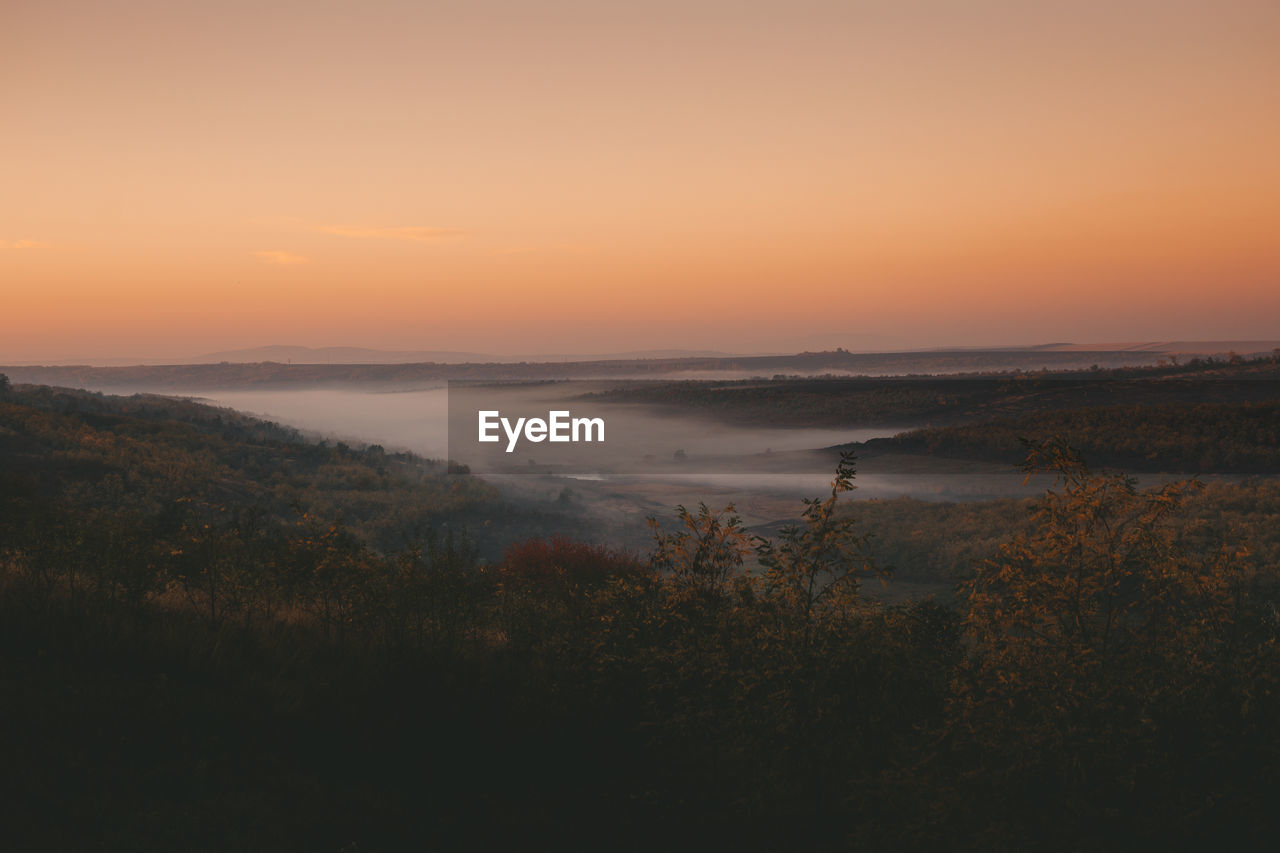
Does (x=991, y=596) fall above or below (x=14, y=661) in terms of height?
above

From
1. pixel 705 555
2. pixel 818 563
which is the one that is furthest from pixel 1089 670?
pixel 705 555

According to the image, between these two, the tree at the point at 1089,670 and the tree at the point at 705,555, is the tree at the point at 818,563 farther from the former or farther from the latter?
the tree at the point at 1089,670

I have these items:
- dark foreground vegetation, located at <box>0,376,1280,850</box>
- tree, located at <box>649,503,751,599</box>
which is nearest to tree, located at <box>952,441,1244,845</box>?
dark foreground vegetation, located at <box>0,376,1280,850</box>

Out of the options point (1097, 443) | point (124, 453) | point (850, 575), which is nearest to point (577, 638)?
point (850, 575)

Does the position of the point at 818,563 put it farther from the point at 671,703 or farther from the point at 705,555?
the point at 671,703

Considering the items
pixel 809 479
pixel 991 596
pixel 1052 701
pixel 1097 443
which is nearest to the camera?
pixel 1052 701

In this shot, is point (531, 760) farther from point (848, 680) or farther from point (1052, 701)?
point (1052, 701)

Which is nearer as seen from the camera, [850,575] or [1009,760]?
[1009,760]

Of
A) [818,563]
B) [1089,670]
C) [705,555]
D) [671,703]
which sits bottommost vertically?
[671,703]
